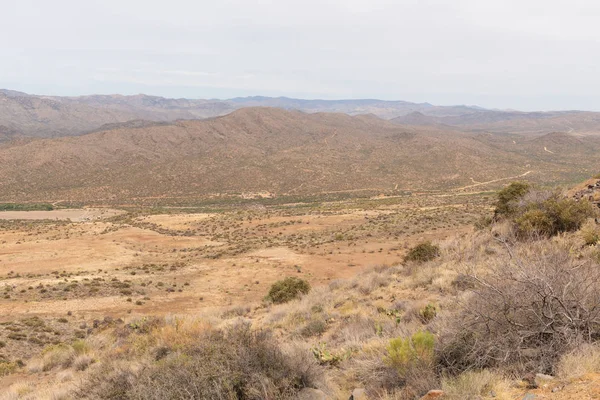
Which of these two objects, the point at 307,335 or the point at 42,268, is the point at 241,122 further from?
the point at 307,335

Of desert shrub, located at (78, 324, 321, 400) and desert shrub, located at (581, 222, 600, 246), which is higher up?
desert shrub, located at (581, 222, 600, 246)

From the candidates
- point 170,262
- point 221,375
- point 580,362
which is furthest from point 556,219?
point 170,262

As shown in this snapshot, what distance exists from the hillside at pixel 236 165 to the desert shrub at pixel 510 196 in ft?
188

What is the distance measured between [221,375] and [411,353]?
8.42ft

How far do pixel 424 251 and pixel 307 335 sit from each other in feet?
25.4

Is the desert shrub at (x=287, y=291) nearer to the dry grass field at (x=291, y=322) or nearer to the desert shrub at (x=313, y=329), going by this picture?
the dry grass field at (x=291, y=322)

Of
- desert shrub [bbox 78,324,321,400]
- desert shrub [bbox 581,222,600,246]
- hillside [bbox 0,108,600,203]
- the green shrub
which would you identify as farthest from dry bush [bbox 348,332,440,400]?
hillside [bbox 0,108,600,203]

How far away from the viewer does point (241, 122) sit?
504ft

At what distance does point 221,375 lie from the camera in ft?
16.9

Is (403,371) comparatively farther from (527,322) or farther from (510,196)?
(510,196)

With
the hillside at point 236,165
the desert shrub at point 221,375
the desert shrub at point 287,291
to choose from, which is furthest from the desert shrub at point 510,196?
the hillside at point 236,165

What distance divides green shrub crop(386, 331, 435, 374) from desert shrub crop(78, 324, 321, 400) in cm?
122

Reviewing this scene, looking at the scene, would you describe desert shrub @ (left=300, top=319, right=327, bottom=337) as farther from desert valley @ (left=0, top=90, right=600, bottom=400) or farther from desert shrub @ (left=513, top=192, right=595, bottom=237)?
desert shrub @ (left=513, top=192, right=595, bottom=237)

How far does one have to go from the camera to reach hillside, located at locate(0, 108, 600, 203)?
82.6 meters
